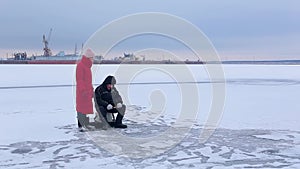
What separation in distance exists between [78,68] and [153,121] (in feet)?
6.43

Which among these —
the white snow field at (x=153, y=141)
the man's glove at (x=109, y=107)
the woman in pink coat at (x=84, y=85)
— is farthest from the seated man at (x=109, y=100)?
the white snow field at (x=153, y=141)

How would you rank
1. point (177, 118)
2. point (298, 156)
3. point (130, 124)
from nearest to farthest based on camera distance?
point (298, 156) → point (130, 124) → point (177, 118)

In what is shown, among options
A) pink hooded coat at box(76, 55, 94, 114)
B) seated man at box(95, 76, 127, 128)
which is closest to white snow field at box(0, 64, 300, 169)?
seated man at box(95, 76, 127, 128)

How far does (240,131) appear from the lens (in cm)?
657

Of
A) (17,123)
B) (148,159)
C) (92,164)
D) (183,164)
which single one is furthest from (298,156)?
(17,123)

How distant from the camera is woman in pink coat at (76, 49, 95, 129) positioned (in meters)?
6.46

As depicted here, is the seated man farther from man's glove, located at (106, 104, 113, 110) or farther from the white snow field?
the white snow field

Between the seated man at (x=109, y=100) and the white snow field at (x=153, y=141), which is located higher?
the seated man at (x=109, y=100)

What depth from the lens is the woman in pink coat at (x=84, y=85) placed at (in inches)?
255

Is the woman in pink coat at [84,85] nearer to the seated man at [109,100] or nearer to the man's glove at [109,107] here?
the seated man at [109,100]

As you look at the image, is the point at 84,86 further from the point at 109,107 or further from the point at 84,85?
the point at 109,107

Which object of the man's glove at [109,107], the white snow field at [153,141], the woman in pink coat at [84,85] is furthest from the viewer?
the man's glove at [109,107]

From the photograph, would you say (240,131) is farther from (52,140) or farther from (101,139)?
(52,140)

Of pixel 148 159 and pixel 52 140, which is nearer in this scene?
pixel 148 159
